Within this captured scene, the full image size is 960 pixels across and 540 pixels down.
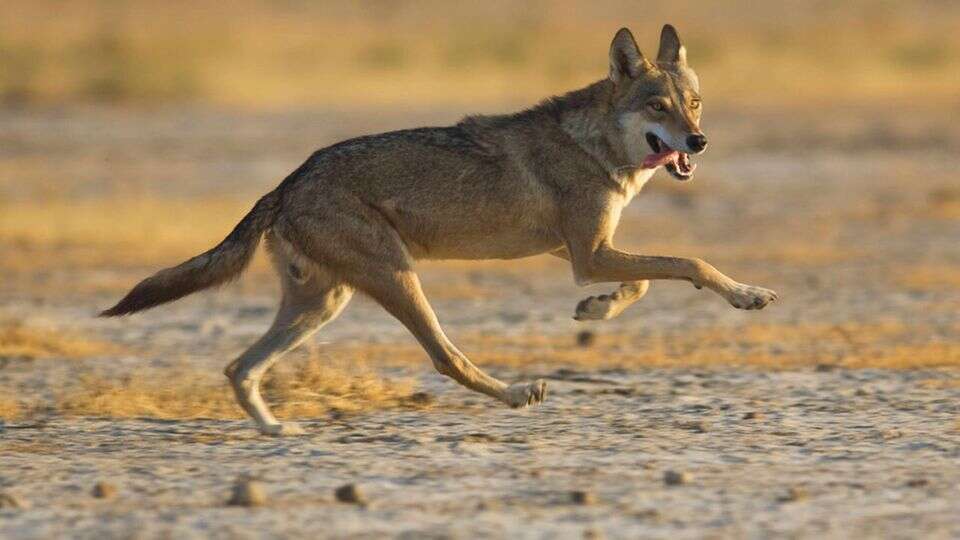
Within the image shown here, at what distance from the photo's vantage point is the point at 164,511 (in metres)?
7.41

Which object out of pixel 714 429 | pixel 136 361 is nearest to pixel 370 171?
pixel 714 429

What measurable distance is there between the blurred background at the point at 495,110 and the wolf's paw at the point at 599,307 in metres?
1.85

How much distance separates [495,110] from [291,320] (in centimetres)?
2515

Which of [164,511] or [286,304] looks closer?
[164,511]

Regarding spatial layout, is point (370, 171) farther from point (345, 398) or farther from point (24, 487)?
point (24, 487)

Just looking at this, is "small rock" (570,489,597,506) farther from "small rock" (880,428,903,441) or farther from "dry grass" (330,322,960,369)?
"dry grass" (330,322,960,369)

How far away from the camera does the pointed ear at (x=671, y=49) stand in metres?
10.2

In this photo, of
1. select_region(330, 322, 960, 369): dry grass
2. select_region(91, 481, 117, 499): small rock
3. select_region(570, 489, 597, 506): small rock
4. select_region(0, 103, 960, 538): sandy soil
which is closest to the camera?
select_region(0, 103, 960, 538): sandy soil

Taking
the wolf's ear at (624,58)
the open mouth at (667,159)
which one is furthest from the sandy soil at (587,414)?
the wolf's ear at (624,58)

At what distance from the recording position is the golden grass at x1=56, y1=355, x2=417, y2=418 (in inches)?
391

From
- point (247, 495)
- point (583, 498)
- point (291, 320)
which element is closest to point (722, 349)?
point (291, 320)

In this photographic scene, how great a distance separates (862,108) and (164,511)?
91.7 feet

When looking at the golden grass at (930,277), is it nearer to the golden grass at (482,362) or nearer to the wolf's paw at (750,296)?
the golden grass at (482,362)

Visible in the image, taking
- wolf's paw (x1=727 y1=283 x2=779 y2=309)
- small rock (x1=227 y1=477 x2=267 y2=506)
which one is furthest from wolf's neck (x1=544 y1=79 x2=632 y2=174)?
small rock (x1=227 y1=477 x2=267 y2=506)
